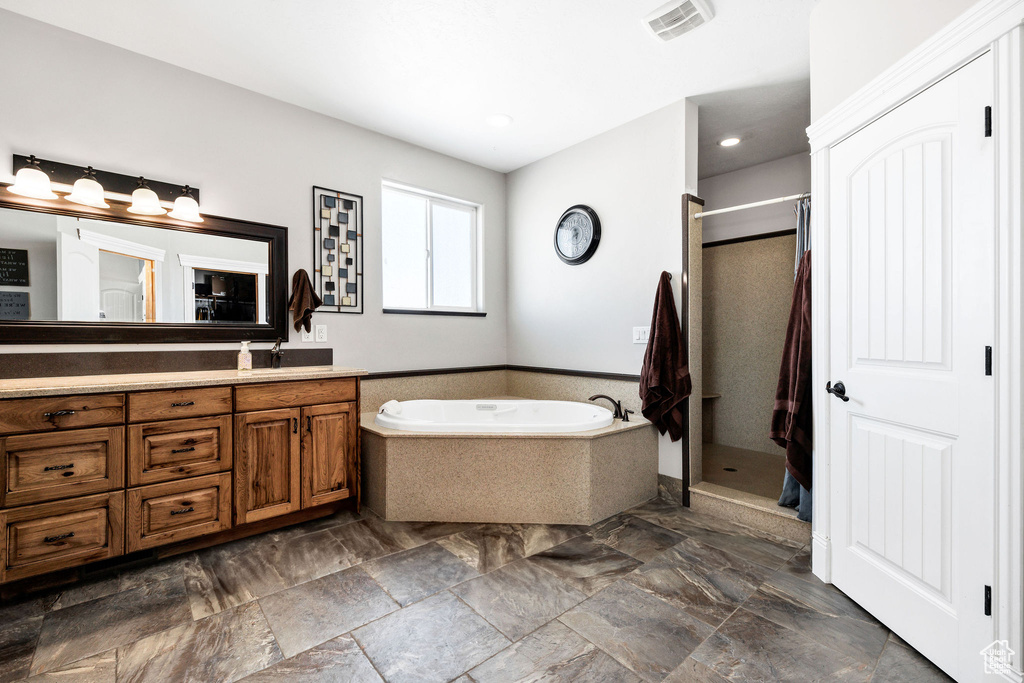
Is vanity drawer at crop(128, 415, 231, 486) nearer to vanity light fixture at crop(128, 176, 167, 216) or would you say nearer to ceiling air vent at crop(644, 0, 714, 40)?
vanity light fixture at crop(128, 176, 167, 216)

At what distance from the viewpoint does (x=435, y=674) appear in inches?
59.5

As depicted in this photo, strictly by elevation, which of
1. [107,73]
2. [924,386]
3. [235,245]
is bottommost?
[924,386]

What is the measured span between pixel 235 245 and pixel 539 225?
2.34 m

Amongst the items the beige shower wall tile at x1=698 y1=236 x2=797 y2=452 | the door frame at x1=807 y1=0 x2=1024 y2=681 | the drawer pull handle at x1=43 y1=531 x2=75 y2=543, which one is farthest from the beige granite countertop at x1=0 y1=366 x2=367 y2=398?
the beige shower wall tile at x1=698 y1=236 x2=797 y2=452

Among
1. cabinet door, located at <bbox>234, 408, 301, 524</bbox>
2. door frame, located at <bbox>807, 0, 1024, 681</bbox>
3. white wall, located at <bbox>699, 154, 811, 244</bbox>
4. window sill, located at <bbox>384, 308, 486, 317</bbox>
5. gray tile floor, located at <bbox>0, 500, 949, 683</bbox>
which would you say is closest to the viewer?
door frame, located at <bbox>807, 0, 1024, 681</bbox>

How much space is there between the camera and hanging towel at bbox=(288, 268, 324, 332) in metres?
3.07

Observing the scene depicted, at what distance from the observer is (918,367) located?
1647 millimetres

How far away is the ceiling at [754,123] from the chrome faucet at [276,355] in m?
3.15

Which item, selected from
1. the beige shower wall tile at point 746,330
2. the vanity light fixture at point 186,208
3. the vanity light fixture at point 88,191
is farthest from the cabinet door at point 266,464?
the beige shower wall tile at point 746,330

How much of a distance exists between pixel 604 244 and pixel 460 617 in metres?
2.68

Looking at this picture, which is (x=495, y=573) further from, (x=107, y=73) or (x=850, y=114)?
(x=107, y=73)

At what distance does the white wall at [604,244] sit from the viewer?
3.14 metres

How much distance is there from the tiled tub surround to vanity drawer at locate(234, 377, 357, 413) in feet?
1.25

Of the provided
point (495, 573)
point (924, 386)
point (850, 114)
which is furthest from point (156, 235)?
point (924, 386)
